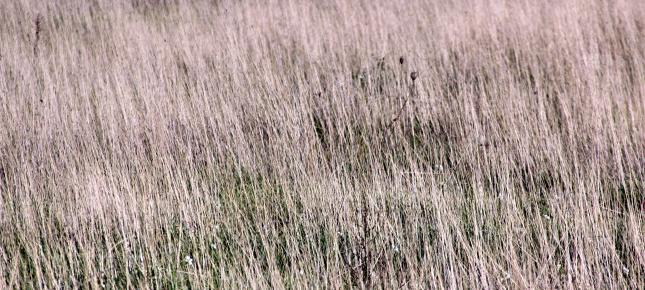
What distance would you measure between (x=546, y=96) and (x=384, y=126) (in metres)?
1.18

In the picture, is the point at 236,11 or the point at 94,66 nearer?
the point at 94,66

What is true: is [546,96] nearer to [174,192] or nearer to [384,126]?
[384,126]

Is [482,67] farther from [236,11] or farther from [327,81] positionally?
[236,11]

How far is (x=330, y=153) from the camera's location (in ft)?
11.4

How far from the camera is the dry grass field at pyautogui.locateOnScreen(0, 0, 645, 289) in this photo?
2.36 metres

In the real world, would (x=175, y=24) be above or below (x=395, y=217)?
above

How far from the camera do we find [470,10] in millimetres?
5766

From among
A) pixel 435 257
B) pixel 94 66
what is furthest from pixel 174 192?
pixel 94 66

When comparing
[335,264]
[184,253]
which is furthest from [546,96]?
[184,253]

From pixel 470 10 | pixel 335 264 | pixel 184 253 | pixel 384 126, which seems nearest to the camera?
pixel 335 264

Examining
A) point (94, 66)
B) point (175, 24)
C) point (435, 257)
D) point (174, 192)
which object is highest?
point (175, 24)

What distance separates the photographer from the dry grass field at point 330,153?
2.36 m

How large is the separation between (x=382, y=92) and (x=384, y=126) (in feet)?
1.74

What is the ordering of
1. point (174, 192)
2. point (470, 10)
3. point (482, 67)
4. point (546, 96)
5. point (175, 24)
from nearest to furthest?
point (174, 192) → point (546, 96) → point (482, 67) → point (470, 10) → point (175, 24)
